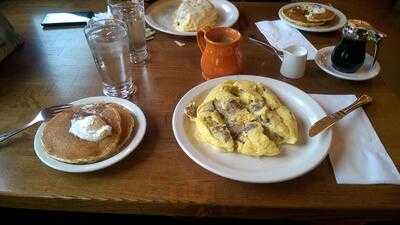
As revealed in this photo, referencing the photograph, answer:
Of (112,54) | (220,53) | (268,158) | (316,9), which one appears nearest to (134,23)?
(112,54)

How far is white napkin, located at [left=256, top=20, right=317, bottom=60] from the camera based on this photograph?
106cm

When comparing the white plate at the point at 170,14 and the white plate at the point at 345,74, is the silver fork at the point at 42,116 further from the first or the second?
the white plate at the point at 345,74

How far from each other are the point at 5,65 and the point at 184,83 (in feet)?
1.85

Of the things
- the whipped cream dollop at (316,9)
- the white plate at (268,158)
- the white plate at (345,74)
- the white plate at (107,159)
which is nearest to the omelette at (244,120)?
the white plate at (268,158)

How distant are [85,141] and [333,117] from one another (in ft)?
1.84

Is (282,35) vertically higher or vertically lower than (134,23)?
lower

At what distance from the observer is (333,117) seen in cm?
73

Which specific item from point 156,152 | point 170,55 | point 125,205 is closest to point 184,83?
point 170,55

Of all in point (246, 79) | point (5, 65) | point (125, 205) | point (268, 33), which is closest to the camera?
point (125, 205)

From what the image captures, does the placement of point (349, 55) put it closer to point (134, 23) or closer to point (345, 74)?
point (345, 74)

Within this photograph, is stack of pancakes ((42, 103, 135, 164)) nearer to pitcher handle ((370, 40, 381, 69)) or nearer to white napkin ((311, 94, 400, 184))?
white napkin ((311, 94, 400, 184))

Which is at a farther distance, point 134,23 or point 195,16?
point 195,16

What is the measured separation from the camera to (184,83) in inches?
35.3

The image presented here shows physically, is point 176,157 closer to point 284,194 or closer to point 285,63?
point 284,194
